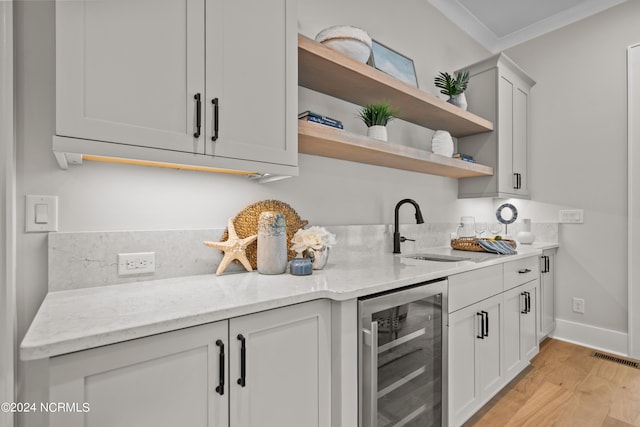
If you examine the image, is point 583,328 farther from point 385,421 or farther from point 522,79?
point 385,421

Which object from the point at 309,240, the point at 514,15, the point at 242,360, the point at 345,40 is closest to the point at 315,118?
the point at 345,40

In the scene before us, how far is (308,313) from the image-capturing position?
110 centimetres

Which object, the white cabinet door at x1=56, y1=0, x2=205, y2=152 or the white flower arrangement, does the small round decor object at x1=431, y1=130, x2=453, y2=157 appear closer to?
the white flower arrangement

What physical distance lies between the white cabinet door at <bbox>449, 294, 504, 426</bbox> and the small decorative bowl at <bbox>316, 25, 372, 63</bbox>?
1472 millimetres

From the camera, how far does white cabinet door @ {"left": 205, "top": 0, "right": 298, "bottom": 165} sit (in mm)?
1158

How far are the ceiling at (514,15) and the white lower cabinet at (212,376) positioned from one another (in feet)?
9.74

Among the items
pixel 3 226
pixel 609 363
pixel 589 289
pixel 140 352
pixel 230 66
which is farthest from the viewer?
pixel 589 289

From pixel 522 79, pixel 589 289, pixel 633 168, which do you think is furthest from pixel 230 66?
pixel 589 289

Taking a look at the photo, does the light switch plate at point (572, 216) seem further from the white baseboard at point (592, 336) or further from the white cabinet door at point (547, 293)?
the white baseboard at point (592, 336)

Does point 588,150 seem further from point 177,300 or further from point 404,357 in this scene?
point 177,300

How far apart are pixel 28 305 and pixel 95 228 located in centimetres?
32

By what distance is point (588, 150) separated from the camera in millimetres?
2852

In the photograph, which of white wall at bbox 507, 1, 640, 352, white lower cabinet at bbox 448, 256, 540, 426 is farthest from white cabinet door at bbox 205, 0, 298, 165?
white wall at bbox 507, 1, 640, 352

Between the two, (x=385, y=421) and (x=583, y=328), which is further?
(x=583, y=328)
